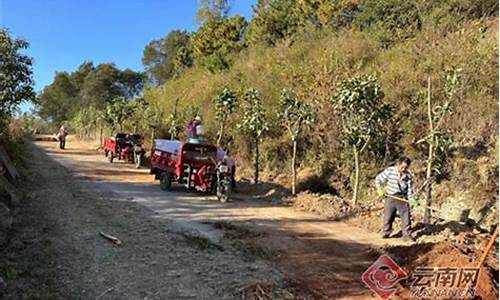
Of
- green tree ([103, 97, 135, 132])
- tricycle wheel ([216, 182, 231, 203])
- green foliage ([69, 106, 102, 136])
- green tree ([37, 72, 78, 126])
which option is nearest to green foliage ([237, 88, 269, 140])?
tricycle wheel ([216, 182, 231, 203])

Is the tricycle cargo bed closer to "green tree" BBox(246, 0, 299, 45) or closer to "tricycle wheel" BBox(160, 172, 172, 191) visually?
A: "tricycle wheel" BBox(160, 172, 172, 191)

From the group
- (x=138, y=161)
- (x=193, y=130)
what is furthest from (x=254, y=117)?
(x=138, y=161)

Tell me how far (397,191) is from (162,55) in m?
57.1

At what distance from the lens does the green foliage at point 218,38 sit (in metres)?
38.1

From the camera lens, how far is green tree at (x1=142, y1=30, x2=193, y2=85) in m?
58.9

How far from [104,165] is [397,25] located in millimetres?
14437

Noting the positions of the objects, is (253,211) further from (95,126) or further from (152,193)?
(95,126)

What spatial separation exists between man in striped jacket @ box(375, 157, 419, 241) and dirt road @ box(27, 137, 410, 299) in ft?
1.64

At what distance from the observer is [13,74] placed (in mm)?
14570

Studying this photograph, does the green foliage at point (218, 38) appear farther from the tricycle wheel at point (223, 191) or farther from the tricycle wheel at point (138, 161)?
the tricycle wheel at point (223, 191)

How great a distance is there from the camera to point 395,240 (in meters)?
9.88

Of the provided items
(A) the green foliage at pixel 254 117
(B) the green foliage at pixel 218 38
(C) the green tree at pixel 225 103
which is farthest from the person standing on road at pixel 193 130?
(B) the green foliage at pixel 218 38

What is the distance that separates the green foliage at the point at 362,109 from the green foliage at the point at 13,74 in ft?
28.2

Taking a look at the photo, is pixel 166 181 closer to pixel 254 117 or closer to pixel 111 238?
pixel 254 117
